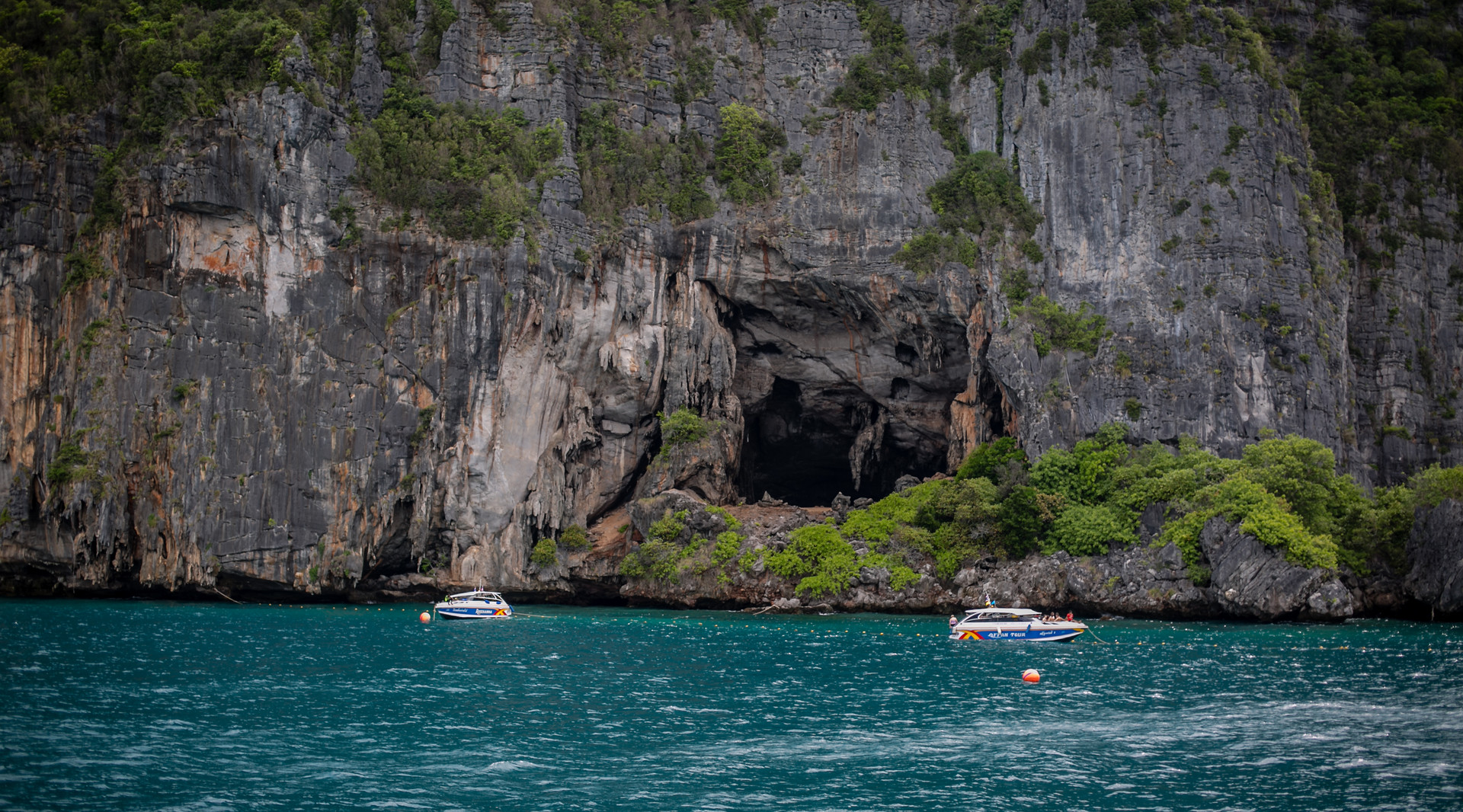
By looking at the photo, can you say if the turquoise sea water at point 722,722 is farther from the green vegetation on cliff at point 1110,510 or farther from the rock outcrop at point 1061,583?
the green vegetation on cliff at point 1110,510

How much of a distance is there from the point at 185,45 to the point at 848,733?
60304 mm

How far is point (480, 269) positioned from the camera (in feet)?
213

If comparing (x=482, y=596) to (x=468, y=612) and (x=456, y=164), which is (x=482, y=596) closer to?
(x=468, y=612)

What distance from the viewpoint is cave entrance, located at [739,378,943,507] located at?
75938 millimetres

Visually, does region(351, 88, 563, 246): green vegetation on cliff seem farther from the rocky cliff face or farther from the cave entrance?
the cave entrance

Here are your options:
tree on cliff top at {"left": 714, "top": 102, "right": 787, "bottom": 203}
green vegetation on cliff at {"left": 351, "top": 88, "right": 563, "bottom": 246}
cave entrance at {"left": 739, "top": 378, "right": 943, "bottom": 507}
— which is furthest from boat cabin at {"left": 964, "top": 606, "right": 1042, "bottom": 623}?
green vegetation on cliff at {"left": 351, "top": 88, "right": 563, "bottom": 246}

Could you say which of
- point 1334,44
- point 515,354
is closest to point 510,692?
point 515,354

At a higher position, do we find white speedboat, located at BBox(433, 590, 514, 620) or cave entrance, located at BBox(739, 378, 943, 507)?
cave entrance, located at BBox(739, 378, 943, 507)

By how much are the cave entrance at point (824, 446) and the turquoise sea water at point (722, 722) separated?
32155mm

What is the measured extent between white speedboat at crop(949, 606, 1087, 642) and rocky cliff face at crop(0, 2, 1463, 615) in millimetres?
18388

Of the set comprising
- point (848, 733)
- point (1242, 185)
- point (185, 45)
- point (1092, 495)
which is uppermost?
→ point (185, 45)

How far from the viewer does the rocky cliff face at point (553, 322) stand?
6241 centimetres

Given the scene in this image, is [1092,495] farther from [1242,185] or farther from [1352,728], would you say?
[1352,728]

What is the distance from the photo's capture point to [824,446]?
80.8 meters
